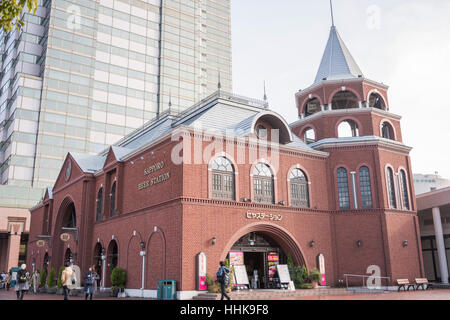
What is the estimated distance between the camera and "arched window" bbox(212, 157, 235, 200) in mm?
22844

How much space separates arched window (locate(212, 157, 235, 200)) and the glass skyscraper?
113 feet

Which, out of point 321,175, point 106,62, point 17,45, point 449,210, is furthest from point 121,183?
point 17,45

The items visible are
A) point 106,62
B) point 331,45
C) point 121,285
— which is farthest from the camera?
point 106,62

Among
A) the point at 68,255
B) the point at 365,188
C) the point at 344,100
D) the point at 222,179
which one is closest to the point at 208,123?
the point at 222,179

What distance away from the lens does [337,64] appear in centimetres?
3073

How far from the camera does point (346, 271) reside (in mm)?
25859

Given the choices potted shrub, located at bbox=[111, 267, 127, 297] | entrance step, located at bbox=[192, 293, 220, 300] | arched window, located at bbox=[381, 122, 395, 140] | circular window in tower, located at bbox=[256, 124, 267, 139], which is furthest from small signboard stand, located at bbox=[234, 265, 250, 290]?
arched window, located at bbox=[381, 122, 395, 140]

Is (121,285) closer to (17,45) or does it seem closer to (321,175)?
(321,175)

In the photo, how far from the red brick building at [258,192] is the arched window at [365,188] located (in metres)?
0.06

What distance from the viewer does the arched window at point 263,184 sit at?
24.4 m

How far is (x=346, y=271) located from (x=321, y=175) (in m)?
5.94

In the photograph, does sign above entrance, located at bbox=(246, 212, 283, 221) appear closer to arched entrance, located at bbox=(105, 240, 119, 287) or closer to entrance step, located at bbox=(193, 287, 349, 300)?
entrance step, located at bbox=(193, 287, 349, 300)

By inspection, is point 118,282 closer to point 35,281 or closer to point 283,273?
point 283,273

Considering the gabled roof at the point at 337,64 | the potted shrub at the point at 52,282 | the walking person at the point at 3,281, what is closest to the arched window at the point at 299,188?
the gabled roof at the point at 337,64
